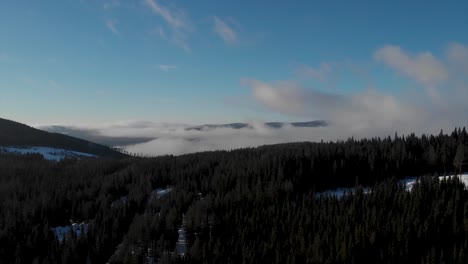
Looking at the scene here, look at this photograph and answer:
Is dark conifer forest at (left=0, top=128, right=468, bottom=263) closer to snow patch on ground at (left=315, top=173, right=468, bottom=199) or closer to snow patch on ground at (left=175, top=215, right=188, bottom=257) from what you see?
snow patch on ground at (left=175, top=215, right=188, bottom=257)

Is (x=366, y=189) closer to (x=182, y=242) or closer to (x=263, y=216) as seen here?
(x=263, y=216)

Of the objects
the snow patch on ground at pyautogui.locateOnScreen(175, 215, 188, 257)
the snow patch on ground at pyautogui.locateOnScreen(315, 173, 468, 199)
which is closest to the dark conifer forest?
the snow patch on ground at pyautogui.locateOnScreen(175, 215, 188, 257)

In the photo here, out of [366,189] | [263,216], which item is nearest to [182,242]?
[263,216]

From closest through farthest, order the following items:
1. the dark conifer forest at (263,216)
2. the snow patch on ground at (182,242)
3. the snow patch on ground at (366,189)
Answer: the dark conifer forest at (263,216), the snow patch on ground at (182,242), the snow patch on ground at (366,189)

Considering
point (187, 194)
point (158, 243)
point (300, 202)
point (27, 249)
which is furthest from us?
point (187, 194)

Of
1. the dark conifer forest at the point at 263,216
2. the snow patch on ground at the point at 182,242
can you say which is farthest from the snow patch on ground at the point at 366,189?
the snow patch on ground at the point at 182,242

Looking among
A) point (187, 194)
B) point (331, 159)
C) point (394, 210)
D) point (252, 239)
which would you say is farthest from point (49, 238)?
point (331, 159)

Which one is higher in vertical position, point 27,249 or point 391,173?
point 391,173

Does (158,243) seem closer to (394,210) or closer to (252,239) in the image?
(252,239)

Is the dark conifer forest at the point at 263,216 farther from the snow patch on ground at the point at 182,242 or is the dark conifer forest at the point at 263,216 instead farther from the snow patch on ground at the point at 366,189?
the snow patch on ground at the point at 366,189
